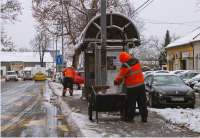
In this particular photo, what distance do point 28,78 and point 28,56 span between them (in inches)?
2335

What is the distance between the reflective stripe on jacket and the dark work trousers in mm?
133

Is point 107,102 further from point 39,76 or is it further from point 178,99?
point 39,76

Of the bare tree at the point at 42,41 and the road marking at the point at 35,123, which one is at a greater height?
the bare tree at the point at 42,41

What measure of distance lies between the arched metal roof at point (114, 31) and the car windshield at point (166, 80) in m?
2.64

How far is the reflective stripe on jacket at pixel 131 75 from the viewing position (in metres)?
13.4

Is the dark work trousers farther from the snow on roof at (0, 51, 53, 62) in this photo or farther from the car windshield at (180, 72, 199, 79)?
the snow on roof at (0, 51, 53, 62)

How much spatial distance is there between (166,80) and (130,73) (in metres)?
8.17

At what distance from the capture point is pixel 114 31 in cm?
1952

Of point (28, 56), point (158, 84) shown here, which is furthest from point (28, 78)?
point (158, 84)

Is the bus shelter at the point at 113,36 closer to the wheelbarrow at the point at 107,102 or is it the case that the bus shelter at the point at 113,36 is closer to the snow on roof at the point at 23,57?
the wheelbarrow at the point at 107,102

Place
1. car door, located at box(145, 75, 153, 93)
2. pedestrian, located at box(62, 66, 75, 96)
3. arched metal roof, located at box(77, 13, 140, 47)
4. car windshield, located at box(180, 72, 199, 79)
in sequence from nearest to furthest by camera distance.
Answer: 1. arched metal roof, located at box(77, 13, 140, 47)
2. car door, located at box(145, 75, 153, 93)
3. pedestrian, located at box(62, 66, 75, 96)
4. car windshield, located at box(180, 72, 199, 79)

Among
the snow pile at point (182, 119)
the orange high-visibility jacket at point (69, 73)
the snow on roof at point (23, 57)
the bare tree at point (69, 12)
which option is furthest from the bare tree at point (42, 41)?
the snow pile at point (182, 119)

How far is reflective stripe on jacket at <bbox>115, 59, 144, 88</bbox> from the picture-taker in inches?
527

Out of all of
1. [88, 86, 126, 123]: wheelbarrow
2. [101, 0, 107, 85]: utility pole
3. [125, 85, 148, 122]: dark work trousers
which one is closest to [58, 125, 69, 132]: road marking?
[88, 86, 126, 123]: wheelbarrow
